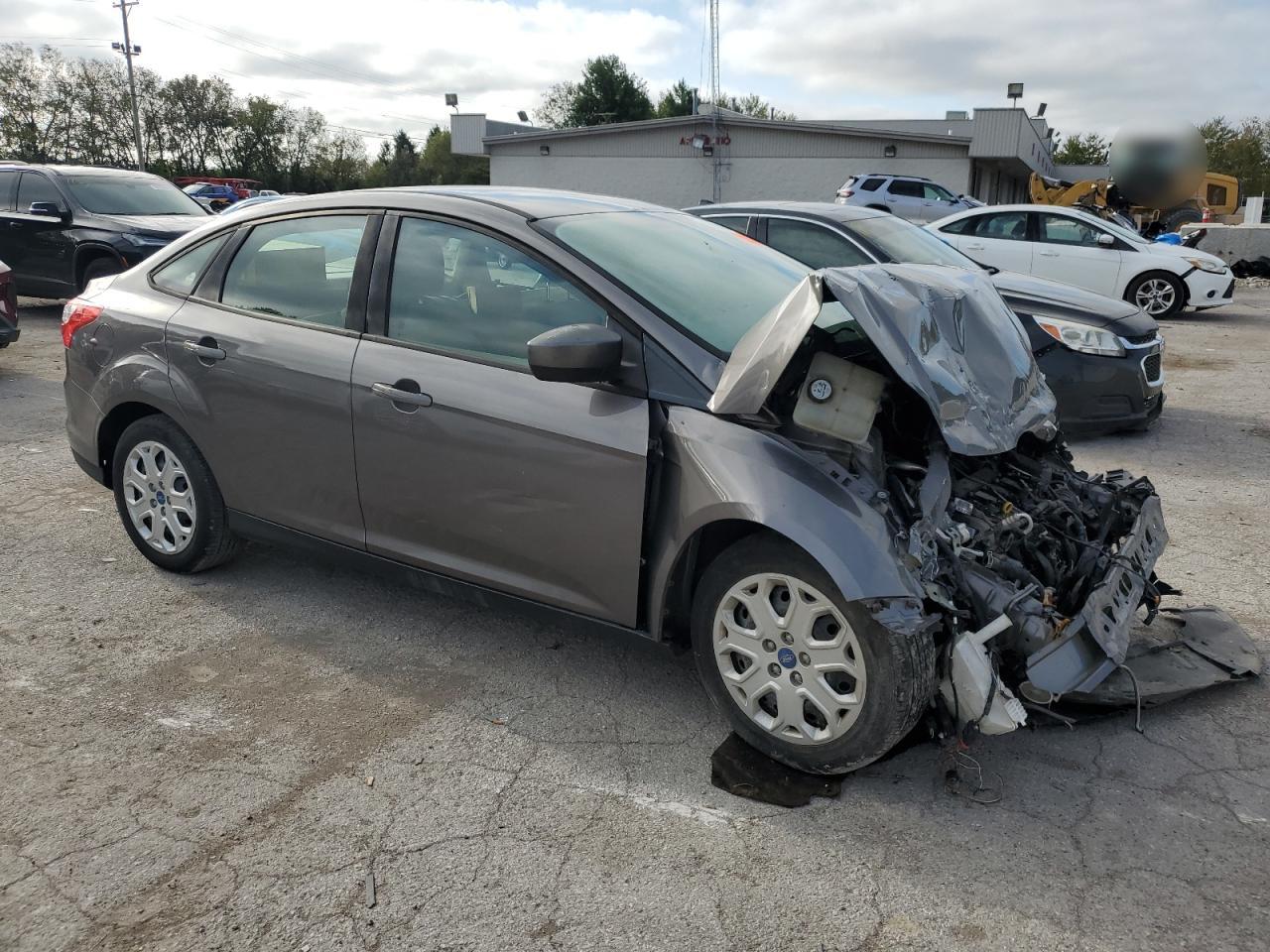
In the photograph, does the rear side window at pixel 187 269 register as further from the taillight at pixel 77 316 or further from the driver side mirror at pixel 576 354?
the driver side mirror at pixel 576 354

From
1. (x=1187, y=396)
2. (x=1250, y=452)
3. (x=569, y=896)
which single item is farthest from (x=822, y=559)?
(x=1187, y=396)

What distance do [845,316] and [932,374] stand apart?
0.37 meters

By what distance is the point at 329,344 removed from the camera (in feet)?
12.8

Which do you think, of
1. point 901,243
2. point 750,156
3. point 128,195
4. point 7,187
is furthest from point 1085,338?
point 750,156

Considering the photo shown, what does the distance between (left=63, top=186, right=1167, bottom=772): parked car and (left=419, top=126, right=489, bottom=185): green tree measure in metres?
72.8

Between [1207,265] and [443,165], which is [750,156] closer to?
[1207,265]

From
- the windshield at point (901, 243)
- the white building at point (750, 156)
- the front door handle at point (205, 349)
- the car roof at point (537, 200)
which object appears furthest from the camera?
the white building at point (750, 156)

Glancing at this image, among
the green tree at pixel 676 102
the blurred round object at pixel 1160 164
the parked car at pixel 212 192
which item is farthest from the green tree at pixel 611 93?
the blurred round object at pixel 1160 164

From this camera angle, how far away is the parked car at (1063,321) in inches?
276

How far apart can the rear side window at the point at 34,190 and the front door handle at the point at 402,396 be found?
10.4 meters

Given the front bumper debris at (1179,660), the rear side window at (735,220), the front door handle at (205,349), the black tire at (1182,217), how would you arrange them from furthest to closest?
1. the black tire at (1182,217)
2. the rear side window at (735,220)
3. the front door handle at (205,349)
4. the front bumper debris at (1179,660)

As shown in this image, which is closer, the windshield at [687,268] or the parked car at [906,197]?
the windshield at [687,268]

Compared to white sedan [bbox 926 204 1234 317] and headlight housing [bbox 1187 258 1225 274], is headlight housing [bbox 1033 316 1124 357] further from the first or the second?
headlight housing [bbox 1187 258 1225 274]

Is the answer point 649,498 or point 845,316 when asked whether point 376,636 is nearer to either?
point 649,498
